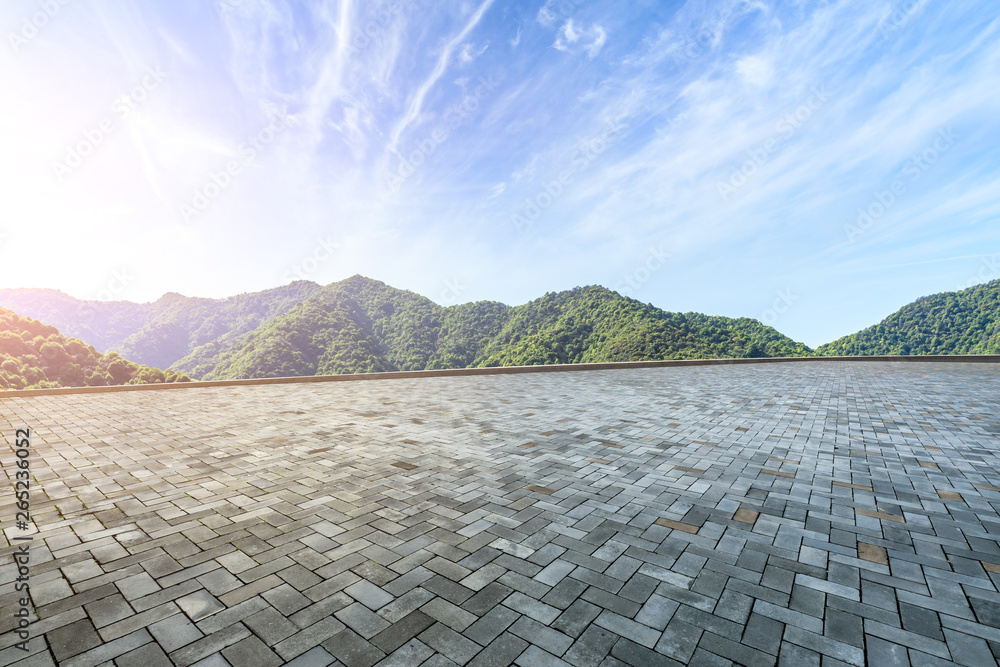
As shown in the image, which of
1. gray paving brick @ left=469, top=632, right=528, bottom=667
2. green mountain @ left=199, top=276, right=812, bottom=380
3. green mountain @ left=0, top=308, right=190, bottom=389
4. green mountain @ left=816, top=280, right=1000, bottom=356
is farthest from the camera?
green mountain @ left=199, top=276, right=812, bottom=380

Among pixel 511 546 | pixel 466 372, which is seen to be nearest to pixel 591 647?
pixel 511 546

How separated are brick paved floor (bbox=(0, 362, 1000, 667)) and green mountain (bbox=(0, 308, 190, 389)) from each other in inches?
917

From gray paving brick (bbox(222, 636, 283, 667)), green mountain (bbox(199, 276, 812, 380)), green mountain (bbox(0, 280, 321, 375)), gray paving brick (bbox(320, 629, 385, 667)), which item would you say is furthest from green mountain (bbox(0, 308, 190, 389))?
green mountain (bbox(0, 280, 321, 375))

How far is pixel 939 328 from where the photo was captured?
32.7 meters

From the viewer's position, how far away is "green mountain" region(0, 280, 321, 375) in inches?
2311

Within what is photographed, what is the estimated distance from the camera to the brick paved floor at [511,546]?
5.80ft

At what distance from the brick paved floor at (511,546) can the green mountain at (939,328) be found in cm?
3397

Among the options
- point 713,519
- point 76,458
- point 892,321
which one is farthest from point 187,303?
point 892,321

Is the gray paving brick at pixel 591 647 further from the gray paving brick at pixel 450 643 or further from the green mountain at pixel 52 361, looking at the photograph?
the green mountain at pixel 52 361

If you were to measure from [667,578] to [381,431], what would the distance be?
158 inches

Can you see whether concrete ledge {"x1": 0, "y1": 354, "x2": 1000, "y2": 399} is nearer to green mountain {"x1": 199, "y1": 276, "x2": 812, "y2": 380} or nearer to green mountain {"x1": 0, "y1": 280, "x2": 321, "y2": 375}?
green mountain {"x1": 199, "y1": 276, "x2": 812, "y2": 380}

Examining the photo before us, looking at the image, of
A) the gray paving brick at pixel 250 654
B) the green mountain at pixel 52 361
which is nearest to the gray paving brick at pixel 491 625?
the gray paving brick at pixel 250 654

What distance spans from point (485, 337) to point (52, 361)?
109 ft

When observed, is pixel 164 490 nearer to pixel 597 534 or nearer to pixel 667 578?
pixel 597 534
